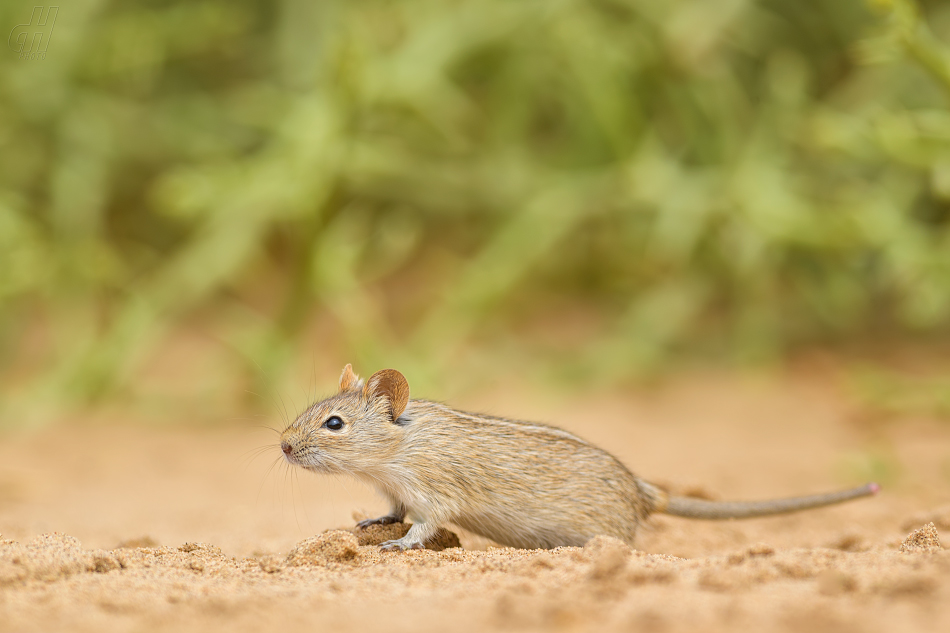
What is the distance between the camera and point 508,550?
338 centimetres

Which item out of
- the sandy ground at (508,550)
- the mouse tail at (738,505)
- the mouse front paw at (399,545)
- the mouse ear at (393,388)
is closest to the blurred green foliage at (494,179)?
the sandy ground at (508,550)

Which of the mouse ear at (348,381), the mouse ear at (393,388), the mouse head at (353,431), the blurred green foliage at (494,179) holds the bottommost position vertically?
the mouse head at (353,431)

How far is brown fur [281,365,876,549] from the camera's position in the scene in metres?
3.72

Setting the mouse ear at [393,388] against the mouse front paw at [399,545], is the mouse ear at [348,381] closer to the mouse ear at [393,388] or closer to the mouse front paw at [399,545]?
the mouse ear at [393,388]

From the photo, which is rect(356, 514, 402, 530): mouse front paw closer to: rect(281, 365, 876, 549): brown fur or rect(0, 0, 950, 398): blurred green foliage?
rect(281, 365, 876, 549): brown fur

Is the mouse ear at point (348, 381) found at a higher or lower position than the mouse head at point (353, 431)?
higher

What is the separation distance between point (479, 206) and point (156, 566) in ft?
23.4

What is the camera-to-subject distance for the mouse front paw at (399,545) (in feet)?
11.3

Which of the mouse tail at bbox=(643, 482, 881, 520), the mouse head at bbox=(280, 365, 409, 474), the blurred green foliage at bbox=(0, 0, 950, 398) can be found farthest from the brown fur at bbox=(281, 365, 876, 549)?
the blurred green foliage at bbox=(0, 0, 950, 398)

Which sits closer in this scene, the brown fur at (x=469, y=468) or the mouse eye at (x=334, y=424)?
the brown fur at (x=469, y=468)

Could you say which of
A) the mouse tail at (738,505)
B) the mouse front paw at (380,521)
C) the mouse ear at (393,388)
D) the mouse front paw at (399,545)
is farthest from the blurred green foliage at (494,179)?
the mouse front paw at (399,545)

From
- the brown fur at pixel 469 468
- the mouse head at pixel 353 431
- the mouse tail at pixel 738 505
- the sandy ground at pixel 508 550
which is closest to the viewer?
the sandy ground at pixel 508 550

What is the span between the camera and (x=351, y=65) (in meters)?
6.71

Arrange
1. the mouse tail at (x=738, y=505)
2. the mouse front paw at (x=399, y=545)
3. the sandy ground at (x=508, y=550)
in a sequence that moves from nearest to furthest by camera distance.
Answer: the sandy ground at (x=508, y=550) < the mouse front paw at (x=399, y=545) < the mouse tail at (x=738, y=505)
